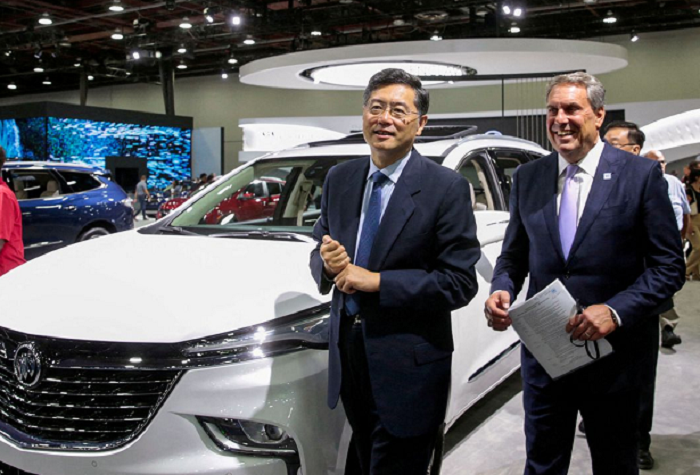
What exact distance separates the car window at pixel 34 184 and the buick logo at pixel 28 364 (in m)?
7.01

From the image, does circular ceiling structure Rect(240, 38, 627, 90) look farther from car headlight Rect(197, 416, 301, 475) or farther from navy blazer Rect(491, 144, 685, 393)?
car headlight Rect(197, 416, 301, 475)

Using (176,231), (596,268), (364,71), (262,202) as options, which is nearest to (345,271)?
(596,268)

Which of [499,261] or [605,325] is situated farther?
[499,261]

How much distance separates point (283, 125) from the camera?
2209cm

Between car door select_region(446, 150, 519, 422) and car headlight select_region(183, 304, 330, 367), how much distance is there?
2.54 feet

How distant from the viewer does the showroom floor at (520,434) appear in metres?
3.23

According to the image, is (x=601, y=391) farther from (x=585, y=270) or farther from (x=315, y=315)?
(x=315, y=315)

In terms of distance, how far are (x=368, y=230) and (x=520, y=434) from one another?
2.15m

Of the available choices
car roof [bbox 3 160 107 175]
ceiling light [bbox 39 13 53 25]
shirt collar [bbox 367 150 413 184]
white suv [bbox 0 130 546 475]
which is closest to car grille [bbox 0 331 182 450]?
white suv [bbox 0 130 546 475]

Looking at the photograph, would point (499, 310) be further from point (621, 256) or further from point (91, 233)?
point (91, 233)

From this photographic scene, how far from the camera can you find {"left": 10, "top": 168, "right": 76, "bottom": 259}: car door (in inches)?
Answer: 334

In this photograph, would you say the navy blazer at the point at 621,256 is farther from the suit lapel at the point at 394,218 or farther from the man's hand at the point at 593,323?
the suit lapel at the point at 394,218

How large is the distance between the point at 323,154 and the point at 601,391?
6.62 ft

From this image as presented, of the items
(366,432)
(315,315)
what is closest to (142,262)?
(315,315)
